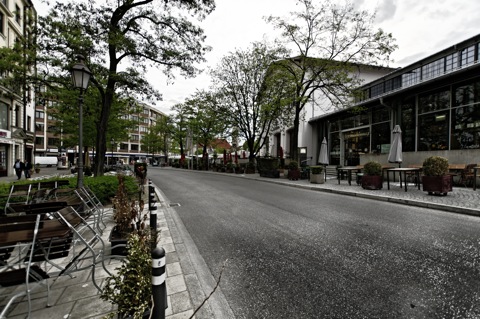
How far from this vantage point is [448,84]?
13586mm

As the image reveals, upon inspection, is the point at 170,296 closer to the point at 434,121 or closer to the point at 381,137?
the point at 434,121

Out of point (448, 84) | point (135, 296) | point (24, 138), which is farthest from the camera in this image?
point (24, 138)

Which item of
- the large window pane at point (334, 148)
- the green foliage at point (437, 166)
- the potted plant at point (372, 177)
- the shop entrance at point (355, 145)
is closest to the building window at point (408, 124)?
the shop entrance at point (355, 145)

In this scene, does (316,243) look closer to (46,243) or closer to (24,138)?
(46,243)

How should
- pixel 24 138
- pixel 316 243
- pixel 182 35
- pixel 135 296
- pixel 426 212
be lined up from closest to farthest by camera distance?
pixel 135 296
pixel 316 243
pixel 426 212
pixel 182 35
pixel 24 138

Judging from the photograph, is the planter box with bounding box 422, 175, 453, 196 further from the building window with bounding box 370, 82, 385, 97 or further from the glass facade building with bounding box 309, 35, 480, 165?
the building window with bounding box 370, 82, 385, 97

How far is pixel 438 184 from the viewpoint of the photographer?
8969mm

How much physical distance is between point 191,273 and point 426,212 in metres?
7.22

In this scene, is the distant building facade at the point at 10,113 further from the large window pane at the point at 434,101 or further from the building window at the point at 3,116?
the large window pane at the point at 434,101

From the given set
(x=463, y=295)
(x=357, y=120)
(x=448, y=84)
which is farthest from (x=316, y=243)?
(x=357, y=120)

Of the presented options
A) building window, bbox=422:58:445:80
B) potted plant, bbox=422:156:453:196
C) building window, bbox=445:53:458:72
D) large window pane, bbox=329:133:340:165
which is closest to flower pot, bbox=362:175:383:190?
potted plant, bbox=422:156:453:196

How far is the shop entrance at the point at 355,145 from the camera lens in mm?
20719

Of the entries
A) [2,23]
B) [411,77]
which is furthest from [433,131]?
[2,23]

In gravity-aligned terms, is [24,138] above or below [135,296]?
above
